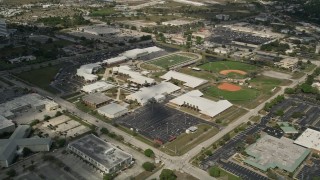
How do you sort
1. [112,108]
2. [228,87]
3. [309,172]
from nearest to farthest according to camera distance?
[309,172] → [112,108] → [228,87]

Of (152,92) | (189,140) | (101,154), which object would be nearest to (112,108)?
(152,92)

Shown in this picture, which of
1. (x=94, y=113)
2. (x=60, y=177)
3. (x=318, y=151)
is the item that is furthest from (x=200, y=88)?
(x=60, y=177)

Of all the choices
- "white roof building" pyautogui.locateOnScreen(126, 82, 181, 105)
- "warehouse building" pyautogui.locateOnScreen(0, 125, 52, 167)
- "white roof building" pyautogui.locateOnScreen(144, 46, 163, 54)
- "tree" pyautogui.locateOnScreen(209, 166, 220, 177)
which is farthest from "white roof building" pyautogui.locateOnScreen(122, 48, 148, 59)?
"tree" pyautogui.locateOnScreen(209, 166, 220, 177)

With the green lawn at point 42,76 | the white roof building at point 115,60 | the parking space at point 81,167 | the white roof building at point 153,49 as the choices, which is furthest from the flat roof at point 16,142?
the white roof building at point 153,49

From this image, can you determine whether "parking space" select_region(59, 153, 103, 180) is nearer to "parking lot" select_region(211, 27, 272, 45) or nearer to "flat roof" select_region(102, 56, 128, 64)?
"flat roof" select_region(102, 56, 128, 64)

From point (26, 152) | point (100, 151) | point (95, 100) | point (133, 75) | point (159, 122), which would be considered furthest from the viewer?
point (133, 75)

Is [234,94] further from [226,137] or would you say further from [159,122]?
[159,122]
